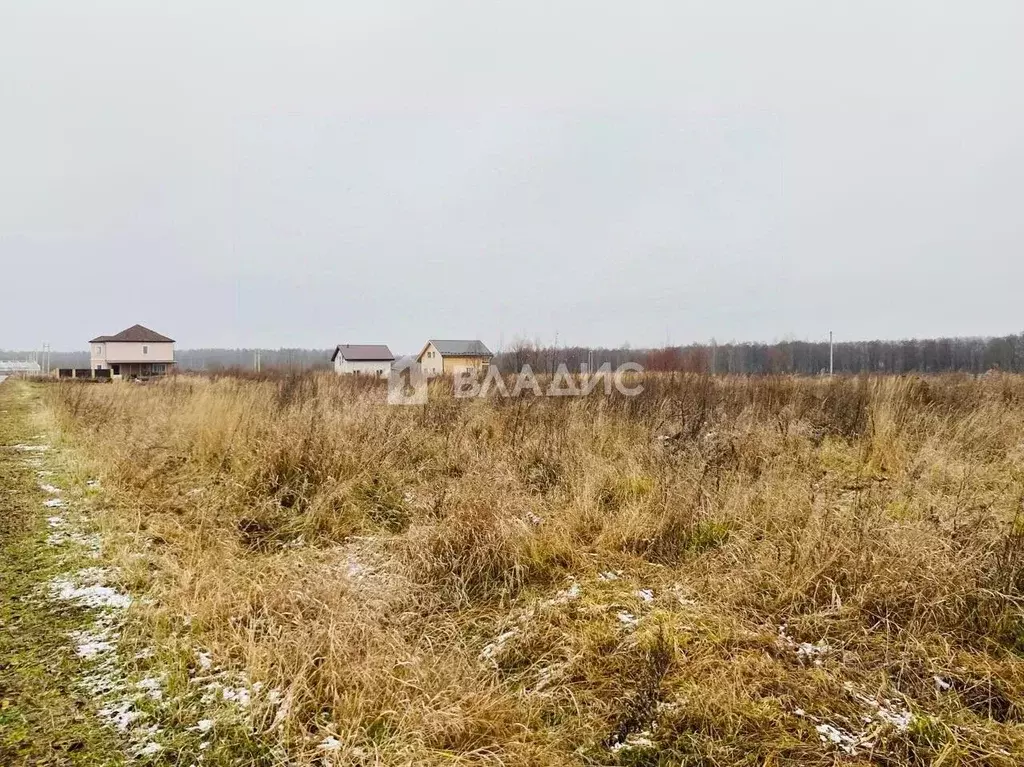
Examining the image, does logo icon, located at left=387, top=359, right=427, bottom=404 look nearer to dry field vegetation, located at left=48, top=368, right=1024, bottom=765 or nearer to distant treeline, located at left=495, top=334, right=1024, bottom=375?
dry field vegetation, located at left=48, top=368, right=1024, bottom=765

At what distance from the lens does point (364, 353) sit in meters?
58.1

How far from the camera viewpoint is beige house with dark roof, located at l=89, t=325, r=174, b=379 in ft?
160

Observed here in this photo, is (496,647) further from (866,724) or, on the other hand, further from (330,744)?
(866,724)

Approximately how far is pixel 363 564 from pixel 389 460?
6.52ft

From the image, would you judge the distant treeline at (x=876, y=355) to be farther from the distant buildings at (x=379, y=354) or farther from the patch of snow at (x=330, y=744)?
the patch of snow at (x=330, y=744)

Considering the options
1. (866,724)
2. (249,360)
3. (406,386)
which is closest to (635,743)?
(866,724)

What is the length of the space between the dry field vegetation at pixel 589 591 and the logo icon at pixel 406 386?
361 centimetres

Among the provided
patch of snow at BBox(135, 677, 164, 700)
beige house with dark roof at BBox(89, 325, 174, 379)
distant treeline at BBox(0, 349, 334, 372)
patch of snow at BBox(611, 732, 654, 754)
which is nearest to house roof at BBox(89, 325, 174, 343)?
beige house with dark roof at BBox(89, 325, 174, 379)

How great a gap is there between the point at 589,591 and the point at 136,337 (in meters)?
61.0

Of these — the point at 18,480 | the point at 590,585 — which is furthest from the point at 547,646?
the point at 18,480

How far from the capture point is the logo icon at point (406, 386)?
30.7 feet

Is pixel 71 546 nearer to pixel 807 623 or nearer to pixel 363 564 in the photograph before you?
pixel 363 564

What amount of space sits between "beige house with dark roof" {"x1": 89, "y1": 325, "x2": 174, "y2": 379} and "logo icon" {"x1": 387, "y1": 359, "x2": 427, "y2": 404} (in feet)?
154

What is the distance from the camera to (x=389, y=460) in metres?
5.10
